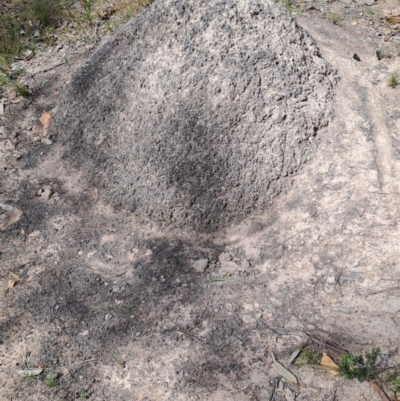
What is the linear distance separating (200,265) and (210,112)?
926 mm

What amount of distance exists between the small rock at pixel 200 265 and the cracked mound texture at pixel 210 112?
0.86 feet

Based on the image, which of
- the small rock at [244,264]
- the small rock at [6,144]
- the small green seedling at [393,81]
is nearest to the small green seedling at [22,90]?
the small rock at [6,144]

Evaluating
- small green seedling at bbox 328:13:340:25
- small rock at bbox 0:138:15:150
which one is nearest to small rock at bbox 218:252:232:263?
small rock at bbox 0:138:15:150

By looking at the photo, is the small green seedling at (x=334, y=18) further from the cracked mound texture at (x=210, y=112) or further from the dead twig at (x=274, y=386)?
the dead twig at (x=274, y=386)

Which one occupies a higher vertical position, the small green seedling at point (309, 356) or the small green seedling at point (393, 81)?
the small green seedling at point (393, 81)

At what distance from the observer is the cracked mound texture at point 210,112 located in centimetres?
281

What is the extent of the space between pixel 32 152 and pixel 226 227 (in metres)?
1.63

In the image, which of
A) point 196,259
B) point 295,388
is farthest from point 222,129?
point 295,388

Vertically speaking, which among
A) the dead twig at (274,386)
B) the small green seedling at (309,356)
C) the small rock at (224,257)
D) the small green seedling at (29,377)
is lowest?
the dead twig at (274,386)

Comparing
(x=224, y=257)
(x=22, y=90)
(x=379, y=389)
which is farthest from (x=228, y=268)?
(x=22, y=90)

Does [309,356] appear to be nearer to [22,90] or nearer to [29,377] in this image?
[29,377]

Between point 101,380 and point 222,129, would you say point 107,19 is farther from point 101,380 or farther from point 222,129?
point 101,380

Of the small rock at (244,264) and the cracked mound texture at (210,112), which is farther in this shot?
the cracked mound texture at (210,112)

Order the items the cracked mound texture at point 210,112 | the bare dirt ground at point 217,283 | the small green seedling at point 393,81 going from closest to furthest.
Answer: the bare dirt ground at point 217,283, the cracked mound texture at point 210,112, the small green seedling at point 393,81
